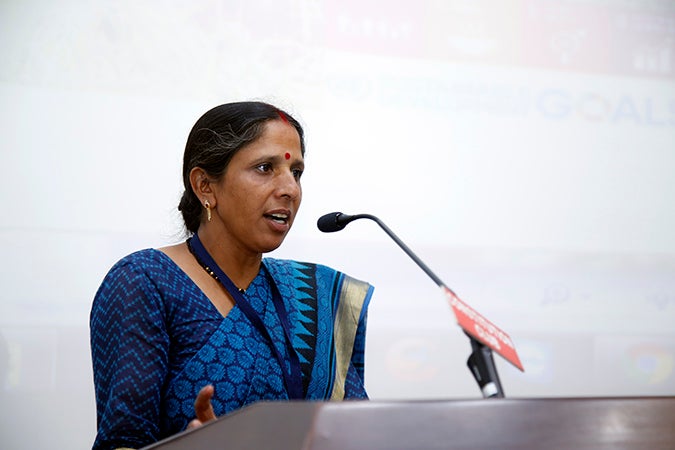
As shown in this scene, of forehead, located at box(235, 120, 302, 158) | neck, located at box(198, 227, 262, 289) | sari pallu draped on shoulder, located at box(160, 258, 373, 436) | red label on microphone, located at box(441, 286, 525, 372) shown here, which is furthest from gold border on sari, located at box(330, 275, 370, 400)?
red label on microphone, located at box(441, 286, 525, 372)

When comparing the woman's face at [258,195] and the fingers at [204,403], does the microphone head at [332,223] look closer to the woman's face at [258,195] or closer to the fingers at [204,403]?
the woman's face at [258,195]

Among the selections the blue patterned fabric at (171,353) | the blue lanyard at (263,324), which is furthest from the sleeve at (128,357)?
the blue lanyard at (263,324)

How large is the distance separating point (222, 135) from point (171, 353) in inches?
18.3

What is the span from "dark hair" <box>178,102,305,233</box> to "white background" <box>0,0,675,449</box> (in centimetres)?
83

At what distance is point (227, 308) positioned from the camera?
5.16 feet

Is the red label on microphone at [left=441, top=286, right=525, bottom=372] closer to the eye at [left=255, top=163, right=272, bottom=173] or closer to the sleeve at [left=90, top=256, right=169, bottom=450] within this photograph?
the sleeve at [left=90, top=256, right=169, bottom=450]

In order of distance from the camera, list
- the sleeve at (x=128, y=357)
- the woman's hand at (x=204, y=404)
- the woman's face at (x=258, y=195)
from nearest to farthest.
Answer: the woman's hand at (x=204, y=404), the sleeve at (x=128, y=357), the woman's face at (x=258, y=195)

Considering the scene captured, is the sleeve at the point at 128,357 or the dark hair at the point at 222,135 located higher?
the dark hair at the point at 222,135

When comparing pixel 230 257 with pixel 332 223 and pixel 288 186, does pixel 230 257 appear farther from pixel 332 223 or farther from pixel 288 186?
pixel 332 223

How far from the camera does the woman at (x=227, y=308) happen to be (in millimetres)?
1384

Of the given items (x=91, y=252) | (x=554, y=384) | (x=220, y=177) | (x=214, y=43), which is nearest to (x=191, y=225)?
(x=220, y=177)

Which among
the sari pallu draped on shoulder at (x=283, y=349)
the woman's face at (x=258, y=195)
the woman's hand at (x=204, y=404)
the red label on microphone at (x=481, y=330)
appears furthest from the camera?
the woman's face at (x=258, y=195)

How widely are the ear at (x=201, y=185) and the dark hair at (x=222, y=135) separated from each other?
0.04ft

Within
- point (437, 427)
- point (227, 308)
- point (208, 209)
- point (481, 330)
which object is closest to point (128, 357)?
point (227, 308)
